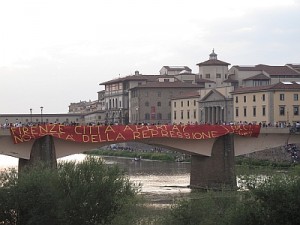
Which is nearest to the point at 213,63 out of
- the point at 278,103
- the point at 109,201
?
the point at 278,103

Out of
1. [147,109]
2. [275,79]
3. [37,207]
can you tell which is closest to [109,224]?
[37,207]

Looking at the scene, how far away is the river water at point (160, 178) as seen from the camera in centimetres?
5603

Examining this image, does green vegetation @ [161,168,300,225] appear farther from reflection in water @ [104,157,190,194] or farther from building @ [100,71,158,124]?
building @ [100,71,158,124]

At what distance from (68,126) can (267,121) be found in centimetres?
4744

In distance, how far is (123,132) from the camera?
57.1m

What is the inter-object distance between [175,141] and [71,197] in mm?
25105

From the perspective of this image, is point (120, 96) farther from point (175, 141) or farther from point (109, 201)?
point (109, 201)

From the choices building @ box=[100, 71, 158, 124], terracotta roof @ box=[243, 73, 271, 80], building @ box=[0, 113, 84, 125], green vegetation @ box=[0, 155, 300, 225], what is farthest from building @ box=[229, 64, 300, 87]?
green vegetation @ box=[0, 155, 300, 225]

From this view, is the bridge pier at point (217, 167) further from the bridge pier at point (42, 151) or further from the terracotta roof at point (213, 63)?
the terracotta roof at point (213, 63)

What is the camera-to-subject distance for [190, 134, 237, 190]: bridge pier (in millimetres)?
60688

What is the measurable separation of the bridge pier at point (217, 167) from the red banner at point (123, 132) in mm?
1003

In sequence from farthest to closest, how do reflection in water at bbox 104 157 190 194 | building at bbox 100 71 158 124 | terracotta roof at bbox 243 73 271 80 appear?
building at bbox 100 71 158 124, terracotta roof at bbox 243 73 271 80, reflection in water at bbox 104 157 190 194

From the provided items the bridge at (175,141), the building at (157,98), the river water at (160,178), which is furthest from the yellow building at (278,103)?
the building at (157,98)

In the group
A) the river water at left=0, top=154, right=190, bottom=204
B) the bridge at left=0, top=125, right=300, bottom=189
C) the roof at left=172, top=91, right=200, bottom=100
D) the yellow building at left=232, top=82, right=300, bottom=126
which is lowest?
the river water at left=0, top=154, right=190, bottom=204
